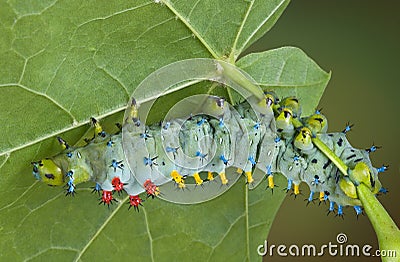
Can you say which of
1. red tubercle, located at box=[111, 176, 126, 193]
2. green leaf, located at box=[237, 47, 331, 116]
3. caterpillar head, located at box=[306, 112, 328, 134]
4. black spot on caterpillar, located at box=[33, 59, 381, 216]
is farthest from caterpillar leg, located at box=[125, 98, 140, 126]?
caterpillar head, located at box=[306, 112, 328, 134]

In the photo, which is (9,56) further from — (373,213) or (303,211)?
(303,211)

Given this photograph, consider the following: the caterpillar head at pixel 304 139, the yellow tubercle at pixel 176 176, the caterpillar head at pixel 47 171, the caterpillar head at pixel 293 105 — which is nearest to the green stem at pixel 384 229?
the caterpillar head at pixel 304 139

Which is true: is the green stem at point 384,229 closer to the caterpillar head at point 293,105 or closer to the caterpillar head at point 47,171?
the caterpillar head at point 293,105

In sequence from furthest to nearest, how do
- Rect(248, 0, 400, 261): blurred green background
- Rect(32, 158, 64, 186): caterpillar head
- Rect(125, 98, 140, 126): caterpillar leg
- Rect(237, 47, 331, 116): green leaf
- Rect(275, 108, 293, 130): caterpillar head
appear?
Rect(248, 0, 400, 261): blurred green background → Rect(237, 47, 331, 116): green leaf → Rect(275, 108, 293, 130): caterpillar head → Rect(125, 98, 140, 126): caterpillar leg → Rect(32, 158, 64, 186): caterpillar head

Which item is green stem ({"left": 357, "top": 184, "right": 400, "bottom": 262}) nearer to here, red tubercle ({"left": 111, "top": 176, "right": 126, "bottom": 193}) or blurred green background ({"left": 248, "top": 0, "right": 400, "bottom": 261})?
red tubercle ({"left": 111, "top": 176, "right": 126, "bottom": 193})

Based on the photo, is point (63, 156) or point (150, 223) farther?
point (150, 223)

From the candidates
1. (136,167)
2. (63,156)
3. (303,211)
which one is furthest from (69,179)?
(303,211)

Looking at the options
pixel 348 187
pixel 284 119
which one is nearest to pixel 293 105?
pixel 284 119
